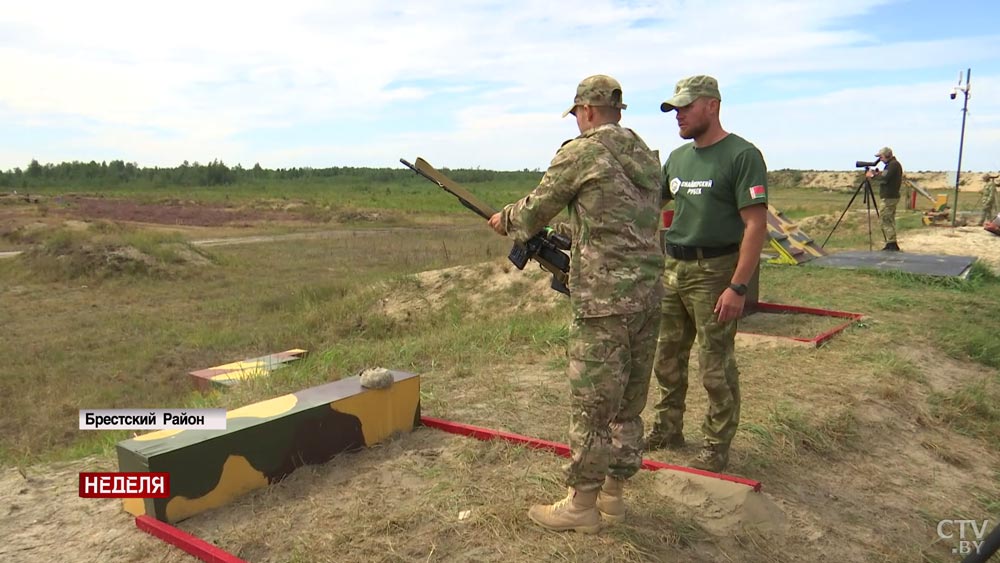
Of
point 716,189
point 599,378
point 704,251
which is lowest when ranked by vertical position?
point 599,378

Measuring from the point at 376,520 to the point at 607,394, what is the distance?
110 centimetres

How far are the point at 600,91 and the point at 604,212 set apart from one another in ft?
1.42

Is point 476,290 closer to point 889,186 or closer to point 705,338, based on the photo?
point 889,186

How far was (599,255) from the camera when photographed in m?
2.50

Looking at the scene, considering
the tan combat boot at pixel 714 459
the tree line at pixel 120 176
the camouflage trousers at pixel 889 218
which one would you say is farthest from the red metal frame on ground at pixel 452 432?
the tree line at pixel 120 176

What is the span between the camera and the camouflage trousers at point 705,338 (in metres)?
3.12

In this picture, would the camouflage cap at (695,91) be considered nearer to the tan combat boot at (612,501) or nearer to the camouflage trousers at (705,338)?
the camouflage trousers at (705,338)

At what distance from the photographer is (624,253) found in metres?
2.50

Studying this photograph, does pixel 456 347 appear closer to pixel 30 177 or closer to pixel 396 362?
pixel 396 362

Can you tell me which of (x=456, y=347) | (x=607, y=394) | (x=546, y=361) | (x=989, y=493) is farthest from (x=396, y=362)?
(x=989, y=493)

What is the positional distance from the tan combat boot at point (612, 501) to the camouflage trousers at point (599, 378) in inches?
3.5

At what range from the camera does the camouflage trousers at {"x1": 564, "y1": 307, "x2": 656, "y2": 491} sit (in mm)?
2504
